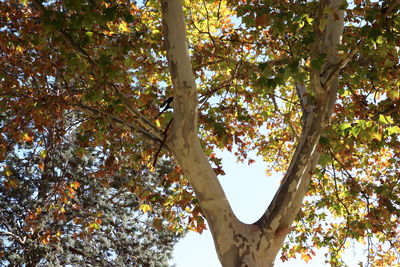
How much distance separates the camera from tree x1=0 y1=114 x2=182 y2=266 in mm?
13578

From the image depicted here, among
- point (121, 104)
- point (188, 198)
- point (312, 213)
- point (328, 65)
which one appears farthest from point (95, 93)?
point (312, 213)

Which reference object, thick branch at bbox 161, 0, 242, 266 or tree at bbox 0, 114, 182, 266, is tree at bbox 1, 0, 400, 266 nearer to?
thick branch at bbox 161, 0, 242, 266

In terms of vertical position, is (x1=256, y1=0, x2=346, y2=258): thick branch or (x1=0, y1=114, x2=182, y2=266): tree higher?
(x1=0, y1=114, x2=182, y2=266): tree

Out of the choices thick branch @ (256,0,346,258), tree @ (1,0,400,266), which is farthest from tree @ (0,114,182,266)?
thick branch @ (256,0,346,258)

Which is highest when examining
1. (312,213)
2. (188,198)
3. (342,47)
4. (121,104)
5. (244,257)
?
(312,213)

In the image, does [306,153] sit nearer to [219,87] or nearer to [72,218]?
A: [219,87]

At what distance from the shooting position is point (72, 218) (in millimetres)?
14547

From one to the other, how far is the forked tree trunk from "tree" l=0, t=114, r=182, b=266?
8.60 meters

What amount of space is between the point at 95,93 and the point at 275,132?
725 cm

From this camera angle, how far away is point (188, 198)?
19.0ft

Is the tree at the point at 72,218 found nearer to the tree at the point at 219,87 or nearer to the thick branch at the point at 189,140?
the tree at the point at 219,87

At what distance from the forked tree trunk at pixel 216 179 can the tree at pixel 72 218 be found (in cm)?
860

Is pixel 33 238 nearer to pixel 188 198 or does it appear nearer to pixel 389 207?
pixel 188 198

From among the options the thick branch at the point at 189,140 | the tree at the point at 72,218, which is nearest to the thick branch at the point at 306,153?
the thick branch at the point at 189,140
